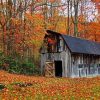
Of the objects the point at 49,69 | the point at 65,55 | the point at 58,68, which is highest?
the point at 65,55

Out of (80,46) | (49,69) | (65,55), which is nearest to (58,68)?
(49,69)

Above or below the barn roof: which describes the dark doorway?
below

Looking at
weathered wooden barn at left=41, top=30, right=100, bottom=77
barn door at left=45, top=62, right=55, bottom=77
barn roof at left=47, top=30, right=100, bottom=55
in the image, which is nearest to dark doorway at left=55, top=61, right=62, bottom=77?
weathered wooden barn at left=41, top=30, right=100, bottom=77

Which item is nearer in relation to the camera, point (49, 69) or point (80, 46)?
point (49, 69)

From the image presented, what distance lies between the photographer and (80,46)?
116 feet

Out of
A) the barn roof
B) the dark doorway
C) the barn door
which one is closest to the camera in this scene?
the barn roof

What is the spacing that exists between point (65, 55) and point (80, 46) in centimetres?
308

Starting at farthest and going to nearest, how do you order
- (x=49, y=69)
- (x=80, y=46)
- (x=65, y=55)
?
(x=80, y=46) → (x=49, y=69) → (x=65, y=55)

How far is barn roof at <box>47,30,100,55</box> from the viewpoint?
108ft

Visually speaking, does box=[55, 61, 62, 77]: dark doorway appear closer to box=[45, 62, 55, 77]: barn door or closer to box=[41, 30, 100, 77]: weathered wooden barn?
box=[41, 30, 100, 77]: weathered wooden barn

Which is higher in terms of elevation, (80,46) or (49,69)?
(80,46)

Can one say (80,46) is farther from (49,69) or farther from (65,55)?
(49,69)

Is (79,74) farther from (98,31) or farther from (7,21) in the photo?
(98,31)

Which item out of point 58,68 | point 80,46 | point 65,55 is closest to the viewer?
point 65,55
